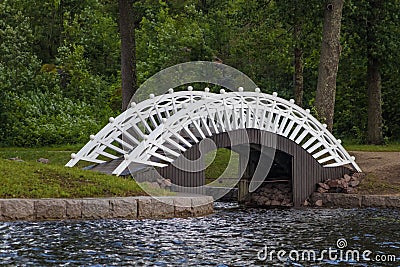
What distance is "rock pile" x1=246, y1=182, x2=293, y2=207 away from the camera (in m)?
19.8

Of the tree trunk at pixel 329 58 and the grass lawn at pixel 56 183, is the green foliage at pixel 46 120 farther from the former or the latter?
the grass lawn at pixel 56 183

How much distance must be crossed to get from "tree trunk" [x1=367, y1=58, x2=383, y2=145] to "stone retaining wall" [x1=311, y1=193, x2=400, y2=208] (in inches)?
338

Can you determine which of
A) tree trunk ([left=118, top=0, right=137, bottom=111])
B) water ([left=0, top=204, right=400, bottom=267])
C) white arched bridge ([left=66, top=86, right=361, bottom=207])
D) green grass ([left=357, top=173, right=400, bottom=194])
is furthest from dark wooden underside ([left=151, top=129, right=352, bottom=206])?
tree trunk ([left=118, top=0, right=137, bottom=111])

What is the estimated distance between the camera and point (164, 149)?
54.3 feet

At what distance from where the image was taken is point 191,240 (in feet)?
37.7

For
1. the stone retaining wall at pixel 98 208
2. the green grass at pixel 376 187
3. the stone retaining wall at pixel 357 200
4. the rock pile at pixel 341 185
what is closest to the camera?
the stone retaining wall at pixel 98 208

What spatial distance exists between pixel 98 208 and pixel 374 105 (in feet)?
53.0

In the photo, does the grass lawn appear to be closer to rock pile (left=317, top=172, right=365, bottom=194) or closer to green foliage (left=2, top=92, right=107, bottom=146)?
rock pile (left=317, top=172, right=365, bottom=194)

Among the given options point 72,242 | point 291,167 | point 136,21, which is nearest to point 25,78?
point 136,21

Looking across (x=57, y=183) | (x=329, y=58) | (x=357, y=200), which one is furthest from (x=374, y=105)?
(x=57, y=183)

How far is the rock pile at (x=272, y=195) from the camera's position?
1983 centimetres

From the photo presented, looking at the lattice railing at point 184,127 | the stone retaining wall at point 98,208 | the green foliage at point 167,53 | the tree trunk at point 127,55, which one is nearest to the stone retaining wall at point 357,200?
the lattice railing at point 184,127

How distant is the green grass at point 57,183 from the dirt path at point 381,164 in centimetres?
725

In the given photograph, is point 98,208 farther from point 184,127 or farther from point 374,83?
point 374,83
